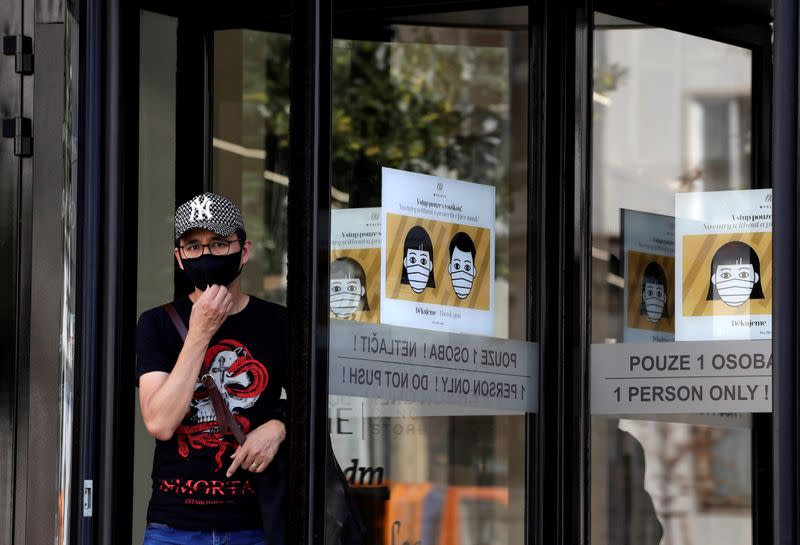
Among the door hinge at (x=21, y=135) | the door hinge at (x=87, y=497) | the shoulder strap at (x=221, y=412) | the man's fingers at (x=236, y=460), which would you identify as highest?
the door hinge at (x=21, y=135)

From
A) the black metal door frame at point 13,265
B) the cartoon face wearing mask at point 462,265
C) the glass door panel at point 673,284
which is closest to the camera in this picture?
the glass door panel at point 673,284

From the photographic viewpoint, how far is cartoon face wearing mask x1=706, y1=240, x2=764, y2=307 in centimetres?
505

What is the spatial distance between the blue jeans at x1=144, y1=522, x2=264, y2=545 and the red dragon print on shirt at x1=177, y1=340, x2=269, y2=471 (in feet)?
0.64

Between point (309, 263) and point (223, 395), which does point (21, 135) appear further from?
point (223, 395)

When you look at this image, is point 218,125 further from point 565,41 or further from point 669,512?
point 669,512

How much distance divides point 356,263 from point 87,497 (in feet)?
3.84

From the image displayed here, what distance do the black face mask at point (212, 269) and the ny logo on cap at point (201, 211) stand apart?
0.12 meters

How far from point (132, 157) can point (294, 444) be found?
118 cm

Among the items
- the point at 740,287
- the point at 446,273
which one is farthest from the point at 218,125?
the point at 740,287

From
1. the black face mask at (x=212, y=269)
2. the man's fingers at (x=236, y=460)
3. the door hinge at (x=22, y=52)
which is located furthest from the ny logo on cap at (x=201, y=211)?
the door hinge at (x=22, y=52)

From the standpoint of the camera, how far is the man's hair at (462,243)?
527cm

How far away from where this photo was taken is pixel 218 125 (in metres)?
5.87

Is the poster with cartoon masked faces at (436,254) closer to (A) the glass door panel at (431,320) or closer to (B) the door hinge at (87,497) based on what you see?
(A) the glass door panel at (431,320)

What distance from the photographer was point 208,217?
4.42 meters
